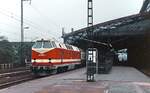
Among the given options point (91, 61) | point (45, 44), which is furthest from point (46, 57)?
point (91, 61)

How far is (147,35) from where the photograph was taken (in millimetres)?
69000

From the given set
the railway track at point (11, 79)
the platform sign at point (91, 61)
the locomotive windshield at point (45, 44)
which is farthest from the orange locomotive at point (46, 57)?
the platform sign at point (91, 61)

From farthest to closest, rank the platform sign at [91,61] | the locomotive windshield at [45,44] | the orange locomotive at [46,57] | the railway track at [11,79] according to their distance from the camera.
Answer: the locomotive windshield at [45,44], the orange locomotive at [46,57], the railway track at [11,79], the platform sign at [91,61]

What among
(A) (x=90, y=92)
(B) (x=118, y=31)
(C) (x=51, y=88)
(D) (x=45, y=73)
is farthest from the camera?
(B) (x=118, y=31)

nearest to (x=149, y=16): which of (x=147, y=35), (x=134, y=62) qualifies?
(x=147, y=35)

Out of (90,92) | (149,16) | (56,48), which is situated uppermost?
(149,16)

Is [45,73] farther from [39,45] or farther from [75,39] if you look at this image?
→ [75,39]

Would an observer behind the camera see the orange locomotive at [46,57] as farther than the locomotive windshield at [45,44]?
No

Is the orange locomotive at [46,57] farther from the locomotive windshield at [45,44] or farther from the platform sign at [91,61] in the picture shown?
the platform sign at [91,61]

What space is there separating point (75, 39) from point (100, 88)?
168 feet

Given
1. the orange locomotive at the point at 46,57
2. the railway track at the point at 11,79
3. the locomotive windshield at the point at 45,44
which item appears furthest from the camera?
the locomotive windshield at the point at 45,44

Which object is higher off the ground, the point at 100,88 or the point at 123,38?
the point at 123,38

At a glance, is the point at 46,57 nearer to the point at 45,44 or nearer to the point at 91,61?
the point at 45,44

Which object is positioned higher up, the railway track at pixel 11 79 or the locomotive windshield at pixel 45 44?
the locomotive windshield at pixel 45 44
